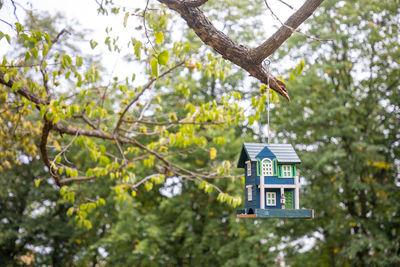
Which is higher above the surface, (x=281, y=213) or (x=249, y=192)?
(x=249, y=192)

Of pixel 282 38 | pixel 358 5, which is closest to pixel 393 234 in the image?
pixel 358 5

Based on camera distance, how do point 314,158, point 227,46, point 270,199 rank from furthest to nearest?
1. point 314,158
2. point 270,199
3. point 227,46

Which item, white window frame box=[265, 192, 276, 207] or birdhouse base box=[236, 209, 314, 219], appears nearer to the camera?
birdhouse base box=[236, 209, 314, 219]

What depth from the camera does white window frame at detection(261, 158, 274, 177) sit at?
2.53 m

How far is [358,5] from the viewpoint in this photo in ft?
25.5

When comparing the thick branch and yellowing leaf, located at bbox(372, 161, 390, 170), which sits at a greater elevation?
yellowing leaf, located at bbox(372, 161, 390, 170)

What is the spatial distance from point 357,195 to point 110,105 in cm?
496

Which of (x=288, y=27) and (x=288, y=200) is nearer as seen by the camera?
(x=288, y=27)

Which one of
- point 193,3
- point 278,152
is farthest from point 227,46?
point 278,152

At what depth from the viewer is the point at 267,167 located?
2.54 m

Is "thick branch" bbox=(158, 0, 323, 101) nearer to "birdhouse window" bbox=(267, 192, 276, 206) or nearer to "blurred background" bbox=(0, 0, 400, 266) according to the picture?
"birdhouse window" bbox=(267, 192, 276, 206)

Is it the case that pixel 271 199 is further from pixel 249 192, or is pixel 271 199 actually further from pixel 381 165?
pixel 381 165

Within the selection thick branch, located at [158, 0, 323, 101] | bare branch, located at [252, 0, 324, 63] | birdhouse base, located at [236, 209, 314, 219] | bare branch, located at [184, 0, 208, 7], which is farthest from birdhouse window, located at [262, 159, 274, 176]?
bare branch, located at [184, 0, 208, 7]

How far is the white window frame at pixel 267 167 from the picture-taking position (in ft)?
8.31
